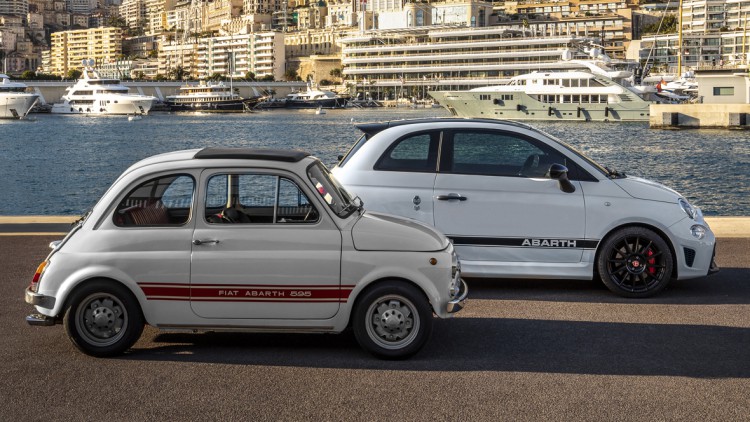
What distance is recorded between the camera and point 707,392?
5945 millimetres

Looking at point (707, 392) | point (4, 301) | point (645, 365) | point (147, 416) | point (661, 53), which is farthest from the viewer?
point (661, 53)

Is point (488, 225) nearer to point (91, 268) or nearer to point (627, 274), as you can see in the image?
point (627, 274)

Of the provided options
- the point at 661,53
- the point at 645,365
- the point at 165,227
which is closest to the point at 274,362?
the point at 165,227

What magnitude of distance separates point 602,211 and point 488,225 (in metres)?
1.03

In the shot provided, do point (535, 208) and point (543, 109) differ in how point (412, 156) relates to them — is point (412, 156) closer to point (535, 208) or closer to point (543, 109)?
point (535, 208)

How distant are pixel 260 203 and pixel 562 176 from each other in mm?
3198

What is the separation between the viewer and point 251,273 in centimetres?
657

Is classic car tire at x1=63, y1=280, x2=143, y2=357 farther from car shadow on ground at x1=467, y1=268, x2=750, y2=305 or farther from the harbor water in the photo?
the harbor water

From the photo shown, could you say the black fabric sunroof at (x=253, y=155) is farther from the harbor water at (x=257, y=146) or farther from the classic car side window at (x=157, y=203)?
the harbor water at (x=257, y=146)

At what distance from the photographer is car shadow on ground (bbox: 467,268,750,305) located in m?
8.80

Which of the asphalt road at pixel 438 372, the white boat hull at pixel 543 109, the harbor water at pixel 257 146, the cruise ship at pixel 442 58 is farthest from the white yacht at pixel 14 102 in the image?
the asphalt road at pixel 438 372

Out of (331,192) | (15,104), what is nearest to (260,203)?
(331,192)

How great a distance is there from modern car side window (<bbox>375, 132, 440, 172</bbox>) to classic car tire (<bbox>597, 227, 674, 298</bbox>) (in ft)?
5.89

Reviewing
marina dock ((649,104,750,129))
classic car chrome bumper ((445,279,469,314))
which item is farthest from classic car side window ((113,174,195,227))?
marina dock ((649,104,750,129))
